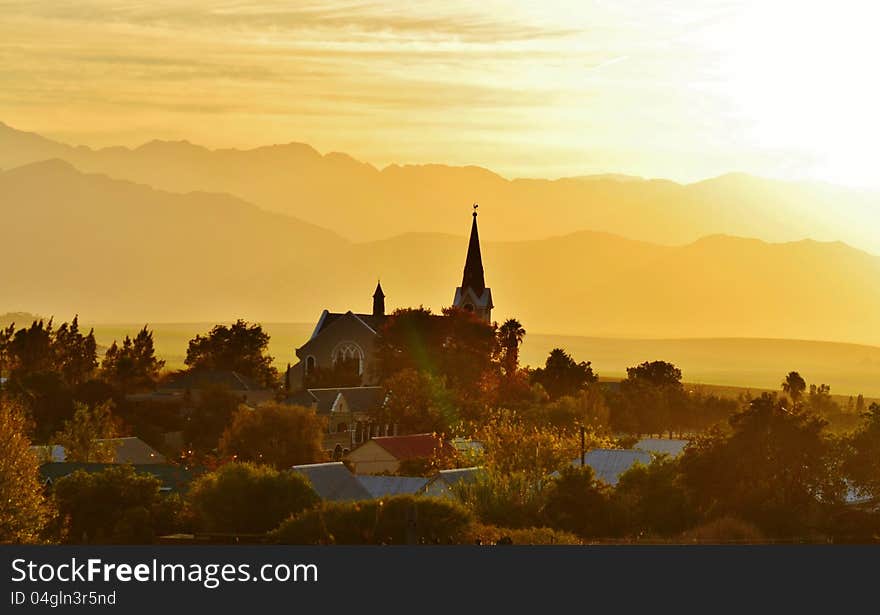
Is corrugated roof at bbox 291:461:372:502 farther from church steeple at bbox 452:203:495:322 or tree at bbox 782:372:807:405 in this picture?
tree at bbox 782:372:807:405

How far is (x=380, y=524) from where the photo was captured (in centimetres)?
4428

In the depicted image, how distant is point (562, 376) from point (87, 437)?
7712cm

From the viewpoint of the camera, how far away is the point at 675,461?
64.2 m

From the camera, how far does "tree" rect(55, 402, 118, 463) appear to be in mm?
102625

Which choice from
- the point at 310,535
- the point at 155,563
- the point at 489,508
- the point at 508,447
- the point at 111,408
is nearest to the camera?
the point at 155,563

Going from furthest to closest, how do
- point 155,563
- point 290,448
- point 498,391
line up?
point 498,391
point 290,448
point 155,563

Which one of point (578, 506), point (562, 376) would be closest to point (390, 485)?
point (578, 506)

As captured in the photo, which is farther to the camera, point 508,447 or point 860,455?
point 508,447

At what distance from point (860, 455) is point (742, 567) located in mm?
41015

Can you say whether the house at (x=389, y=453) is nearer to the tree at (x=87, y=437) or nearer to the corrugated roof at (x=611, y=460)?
the corrugated roof at (x=611, y=460)

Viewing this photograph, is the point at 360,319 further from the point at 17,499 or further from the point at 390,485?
the point at 17,499

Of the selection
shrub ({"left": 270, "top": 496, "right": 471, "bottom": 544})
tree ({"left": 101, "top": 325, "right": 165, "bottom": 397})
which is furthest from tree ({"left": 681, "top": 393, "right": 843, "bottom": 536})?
tree ({"left": 101, "top": 325, "right": 165, "bottom": 397})

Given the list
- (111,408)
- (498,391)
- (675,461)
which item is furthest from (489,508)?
(498,391)

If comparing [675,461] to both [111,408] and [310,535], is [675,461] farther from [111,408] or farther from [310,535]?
[111,408]
